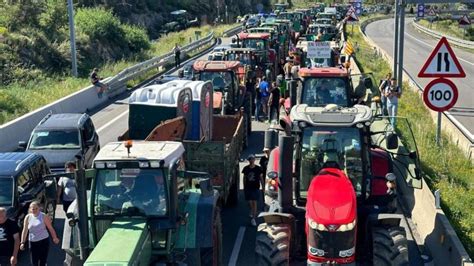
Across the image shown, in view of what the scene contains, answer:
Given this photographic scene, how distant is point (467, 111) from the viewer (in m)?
27.9

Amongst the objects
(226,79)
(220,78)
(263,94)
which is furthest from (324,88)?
(263,94)

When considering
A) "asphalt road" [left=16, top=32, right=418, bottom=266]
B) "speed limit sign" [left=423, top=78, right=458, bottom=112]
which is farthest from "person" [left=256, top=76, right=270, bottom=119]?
"speed limit sign" [left=423, top=78, right=458, bottom=112]

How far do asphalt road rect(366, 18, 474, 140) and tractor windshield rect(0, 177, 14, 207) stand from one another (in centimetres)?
1303

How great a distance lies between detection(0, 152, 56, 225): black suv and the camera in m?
12.3

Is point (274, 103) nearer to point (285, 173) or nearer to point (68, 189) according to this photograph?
point (68, 189)

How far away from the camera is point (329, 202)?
29.1 feet

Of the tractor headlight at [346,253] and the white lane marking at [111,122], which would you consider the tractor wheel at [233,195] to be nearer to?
the tractor headlight at [346,253]

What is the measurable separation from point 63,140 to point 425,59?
4150 centimetres

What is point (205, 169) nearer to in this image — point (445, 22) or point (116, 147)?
point (116, 147)

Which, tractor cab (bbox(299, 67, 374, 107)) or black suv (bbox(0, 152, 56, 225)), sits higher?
tractor cab (bbox(299, 67, 374, 107))

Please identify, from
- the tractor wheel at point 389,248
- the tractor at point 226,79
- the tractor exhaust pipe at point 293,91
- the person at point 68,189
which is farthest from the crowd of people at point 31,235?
the tractor at point 226,79

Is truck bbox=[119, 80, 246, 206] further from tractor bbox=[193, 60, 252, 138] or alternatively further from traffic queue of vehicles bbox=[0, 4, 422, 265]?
tractor bbox=[193, 60, 252, 138]

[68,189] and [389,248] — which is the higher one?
[389,248]

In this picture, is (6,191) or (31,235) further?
(6,191)
